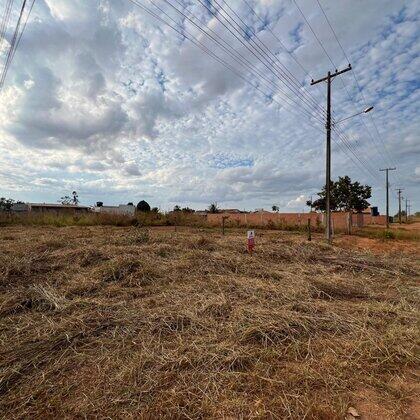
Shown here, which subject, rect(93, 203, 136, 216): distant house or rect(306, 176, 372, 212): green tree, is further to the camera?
rect(306, 176, 372, 212): green tree

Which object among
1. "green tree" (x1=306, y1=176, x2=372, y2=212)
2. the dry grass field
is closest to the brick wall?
"green tree" (x1=306, y1=176, x2=372, y2=212)

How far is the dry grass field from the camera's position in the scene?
7.70ft

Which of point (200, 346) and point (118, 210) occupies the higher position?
point (118, 210)

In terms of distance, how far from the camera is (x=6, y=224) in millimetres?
23000

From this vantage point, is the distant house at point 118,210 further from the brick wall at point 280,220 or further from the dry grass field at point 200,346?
the dry grass field at point 200,346

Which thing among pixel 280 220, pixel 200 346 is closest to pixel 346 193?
pixel 280 220

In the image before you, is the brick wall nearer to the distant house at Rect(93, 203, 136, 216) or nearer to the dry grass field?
the distant house at Rect(93, 203, 136, 216)

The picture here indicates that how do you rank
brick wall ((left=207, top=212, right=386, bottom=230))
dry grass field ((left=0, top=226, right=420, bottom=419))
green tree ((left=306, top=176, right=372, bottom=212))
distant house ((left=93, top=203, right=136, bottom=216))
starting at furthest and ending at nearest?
1. green tree ((left=306, top=176, right=372, bottom=212))
2. brick wall ((left=207, top=212, right=386, bottom=230))
3. distant house ((left=93, top=203, right=136, bottom=216))
4. dry grass field ((left=0, top=226, right=420, bottom=419))

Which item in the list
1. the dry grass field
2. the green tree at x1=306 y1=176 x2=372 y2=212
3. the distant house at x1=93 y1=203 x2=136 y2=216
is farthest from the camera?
Answer: the green tree at x1=306 y1=176 x2=372 y2=212

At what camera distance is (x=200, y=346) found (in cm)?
308

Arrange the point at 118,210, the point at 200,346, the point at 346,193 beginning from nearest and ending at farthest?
the point at 200,346 < the point at 118,210 < the point at 346,193

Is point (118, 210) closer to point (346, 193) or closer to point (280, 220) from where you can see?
point (280, 220)

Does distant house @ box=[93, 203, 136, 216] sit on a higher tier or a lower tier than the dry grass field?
higher

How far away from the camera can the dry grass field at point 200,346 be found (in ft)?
7.70
